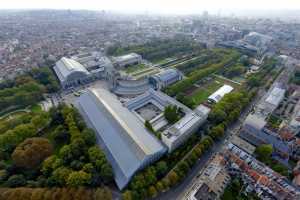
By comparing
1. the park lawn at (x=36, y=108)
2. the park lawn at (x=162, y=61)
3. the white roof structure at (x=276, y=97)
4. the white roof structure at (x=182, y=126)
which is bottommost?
the park lawn at (x=36, y=108)

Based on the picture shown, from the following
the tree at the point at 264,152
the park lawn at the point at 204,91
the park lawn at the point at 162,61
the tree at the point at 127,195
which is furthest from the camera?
the park lawn at the point at 162,61

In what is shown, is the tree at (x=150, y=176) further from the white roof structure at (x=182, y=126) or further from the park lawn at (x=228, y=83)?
the park lawn at (x=228, y=83)

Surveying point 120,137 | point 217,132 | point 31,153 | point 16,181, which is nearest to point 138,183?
point 120,137

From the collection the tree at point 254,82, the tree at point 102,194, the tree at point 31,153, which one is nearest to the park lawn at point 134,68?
the tree at point 254,82

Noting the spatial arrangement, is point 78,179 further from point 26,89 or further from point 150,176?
point 26,89

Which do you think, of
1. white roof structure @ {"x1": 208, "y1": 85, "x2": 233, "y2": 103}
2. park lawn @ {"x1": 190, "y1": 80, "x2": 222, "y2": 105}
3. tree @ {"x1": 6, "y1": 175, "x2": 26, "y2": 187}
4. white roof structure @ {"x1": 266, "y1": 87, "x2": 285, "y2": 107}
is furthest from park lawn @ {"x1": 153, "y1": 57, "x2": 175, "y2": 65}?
tree @ {"x1": 6, "y1": 175, "x2": 26, "y2": 187}

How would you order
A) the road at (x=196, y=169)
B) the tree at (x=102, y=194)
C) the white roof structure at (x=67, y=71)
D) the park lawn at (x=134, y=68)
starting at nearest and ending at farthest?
1. the tree at (x=102, y=194)
2. the road at (x=196, y=169)
3. the white roof structure at (x=67, y=71)
4. the park lawn at (x=134, y=68)

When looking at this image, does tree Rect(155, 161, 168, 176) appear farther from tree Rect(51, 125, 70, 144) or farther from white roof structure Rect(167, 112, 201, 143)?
tree Rect(51, 125, 70, 144)
